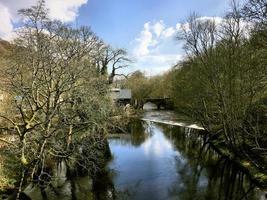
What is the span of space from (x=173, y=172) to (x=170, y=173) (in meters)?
0.33

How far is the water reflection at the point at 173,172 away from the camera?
17.7 m

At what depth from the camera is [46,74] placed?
14.6m

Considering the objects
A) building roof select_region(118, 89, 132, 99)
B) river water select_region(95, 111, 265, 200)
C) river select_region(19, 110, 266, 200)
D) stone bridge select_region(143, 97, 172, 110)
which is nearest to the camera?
river select_region(19, 110, 266, 200)

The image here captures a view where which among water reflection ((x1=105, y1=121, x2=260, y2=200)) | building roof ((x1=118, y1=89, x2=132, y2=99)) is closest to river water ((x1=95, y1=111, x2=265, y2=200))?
water reflection ((x1=105, y1=121, x2=260, y2=200))

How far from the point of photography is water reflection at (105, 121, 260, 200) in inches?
695

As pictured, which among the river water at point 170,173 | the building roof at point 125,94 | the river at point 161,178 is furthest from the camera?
the building roof at point 125,94

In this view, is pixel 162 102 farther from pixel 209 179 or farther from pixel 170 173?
pixel 209 179

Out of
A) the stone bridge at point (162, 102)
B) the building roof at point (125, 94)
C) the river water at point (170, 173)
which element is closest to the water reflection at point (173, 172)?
the river water at point (170, 173)

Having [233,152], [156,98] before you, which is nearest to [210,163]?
[233,152]

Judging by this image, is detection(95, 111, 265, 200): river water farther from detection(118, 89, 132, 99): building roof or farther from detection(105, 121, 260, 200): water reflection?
detection(118, 89, 132, 99): building roof

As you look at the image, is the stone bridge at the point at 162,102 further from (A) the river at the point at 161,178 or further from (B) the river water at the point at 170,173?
(A) the river at the point at 161,178

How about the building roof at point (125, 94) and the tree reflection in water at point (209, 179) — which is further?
the building roof at point (125, 94)

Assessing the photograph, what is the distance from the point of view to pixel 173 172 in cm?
2178

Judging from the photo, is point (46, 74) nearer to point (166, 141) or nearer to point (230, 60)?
point (230, 60)
